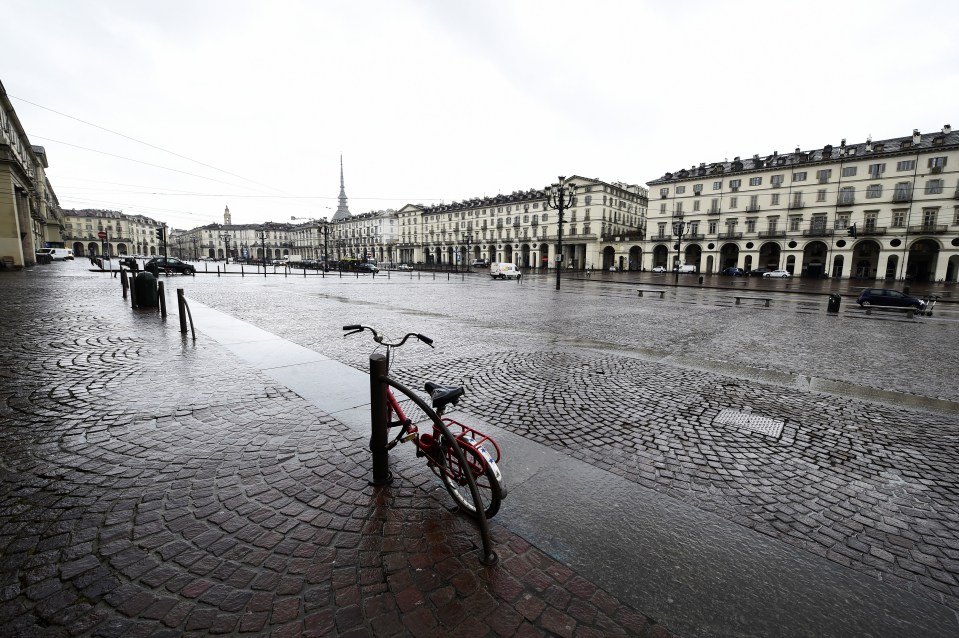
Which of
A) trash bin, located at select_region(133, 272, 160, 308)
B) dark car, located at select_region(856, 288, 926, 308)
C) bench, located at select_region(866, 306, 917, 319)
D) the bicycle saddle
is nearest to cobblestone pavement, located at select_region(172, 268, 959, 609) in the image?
the bicycle saddle

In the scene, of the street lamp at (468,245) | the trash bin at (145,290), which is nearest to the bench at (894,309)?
the trash bin at (145,290)

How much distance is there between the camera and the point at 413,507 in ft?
10.2

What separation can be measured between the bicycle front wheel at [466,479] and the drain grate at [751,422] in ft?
10.8

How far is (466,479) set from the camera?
287 cm

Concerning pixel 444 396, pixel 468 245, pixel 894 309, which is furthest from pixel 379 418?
pixel 468 245

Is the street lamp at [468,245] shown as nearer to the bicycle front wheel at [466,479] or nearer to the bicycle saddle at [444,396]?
the bicycle saddle at [444,396]

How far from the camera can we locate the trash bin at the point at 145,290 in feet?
40.4

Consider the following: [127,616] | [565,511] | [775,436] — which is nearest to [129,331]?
[127,616]

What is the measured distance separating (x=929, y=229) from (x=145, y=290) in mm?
70333

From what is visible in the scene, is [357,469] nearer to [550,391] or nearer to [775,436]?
[550,391]

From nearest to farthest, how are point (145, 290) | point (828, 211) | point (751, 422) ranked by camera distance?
point (751, 422) → point (145, 290) → point (828, 211)

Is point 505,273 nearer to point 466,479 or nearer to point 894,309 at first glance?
point 894,309

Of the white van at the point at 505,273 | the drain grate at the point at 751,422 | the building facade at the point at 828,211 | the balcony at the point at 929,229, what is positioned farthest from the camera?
the building facade at the point at 828,211

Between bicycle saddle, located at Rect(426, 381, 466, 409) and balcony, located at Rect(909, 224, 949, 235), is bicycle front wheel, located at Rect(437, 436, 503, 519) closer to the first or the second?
bicycle saddle, located at Rect(426, 381, 466, 409)
